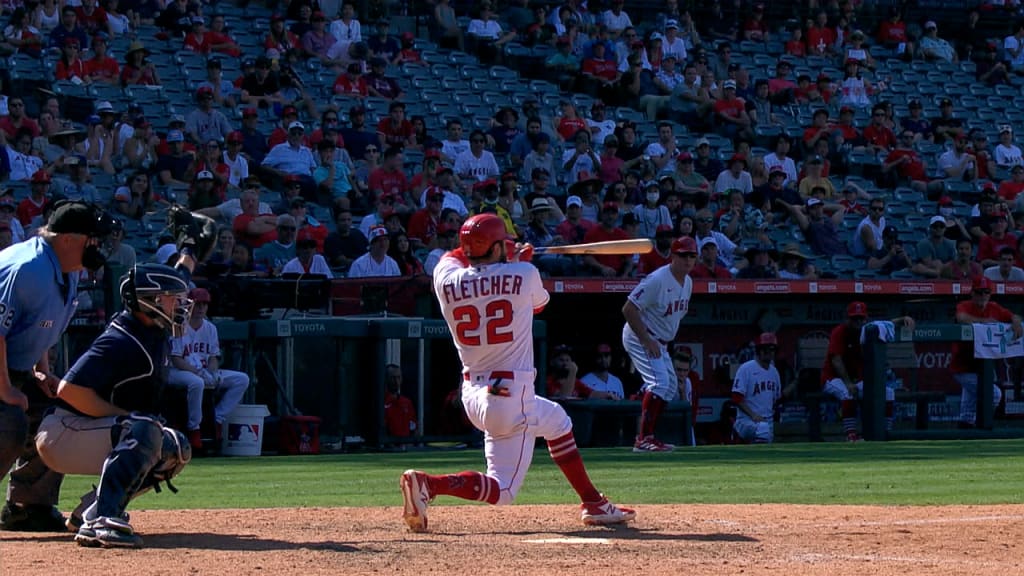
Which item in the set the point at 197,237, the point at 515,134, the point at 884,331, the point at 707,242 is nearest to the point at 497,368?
the point at 197,237

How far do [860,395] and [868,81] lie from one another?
9.76m

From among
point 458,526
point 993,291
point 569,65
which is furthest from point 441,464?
point 569,65

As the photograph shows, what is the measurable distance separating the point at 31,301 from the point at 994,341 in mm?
12046

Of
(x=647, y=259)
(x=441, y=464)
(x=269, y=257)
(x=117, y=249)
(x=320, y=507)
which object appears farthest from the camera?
(x=647, y=259)

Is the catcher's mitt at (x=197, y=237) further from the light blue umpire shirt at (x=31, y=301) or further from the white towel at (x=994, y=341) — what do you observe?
the white towel at (x=994, y=341)

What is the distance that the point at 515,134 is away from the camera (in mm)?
19375

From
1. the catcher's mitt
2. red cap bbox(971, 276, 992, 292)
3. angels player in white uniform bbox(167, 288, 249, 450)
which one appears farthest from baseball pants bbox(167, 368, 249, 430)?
red cap bbox(971, 276, 992, 292)

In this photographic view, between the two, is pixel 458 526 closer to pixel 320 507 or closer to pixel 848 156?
pixel 320 507

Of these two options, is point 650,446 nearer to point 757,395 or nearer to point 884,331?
point 757,395

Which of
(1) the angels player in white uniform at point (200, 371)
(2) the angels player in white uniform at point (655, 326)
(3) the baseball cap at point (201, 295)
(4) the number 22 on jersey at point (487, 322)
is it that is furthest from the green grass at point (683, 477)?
(4) the number 22 on jersey at point (487, 322)

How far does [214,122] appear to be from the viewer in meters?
17.1

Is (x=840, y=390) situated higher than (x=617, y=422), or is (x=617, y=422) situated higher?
(x=840, y=390)

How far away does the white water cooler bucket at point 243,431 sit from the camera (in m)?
13.2

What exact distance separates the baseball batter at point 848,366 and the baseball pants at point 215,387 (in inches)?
233
